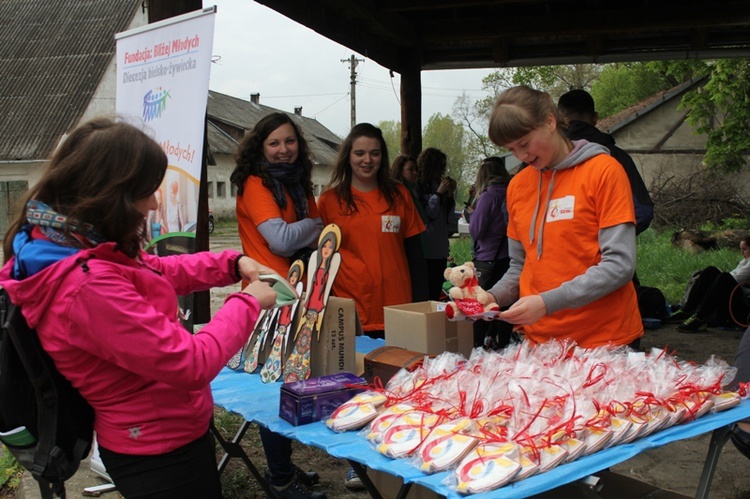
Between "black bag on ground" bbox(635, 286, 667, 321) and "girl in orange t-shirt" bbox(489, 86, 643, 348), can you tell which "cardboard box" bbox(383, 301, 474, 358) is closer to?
"girl in orange t-shirt" bbox(489, 86, 643, 348)

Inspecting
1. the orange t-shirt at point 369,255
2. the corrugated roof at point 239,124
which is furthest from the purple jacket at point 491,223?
the corrugated roof at point 239,124

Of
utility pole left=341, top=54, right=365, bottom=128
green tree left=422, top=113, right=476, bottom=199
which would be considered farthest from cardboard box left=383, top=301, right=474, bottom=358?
green tree left=422, top=113, right=476, bottom=199

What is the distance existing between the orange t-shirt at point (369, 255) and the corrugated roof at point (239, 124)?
27.0 meters

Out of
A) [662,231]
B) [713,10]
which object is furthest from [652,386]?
[662,231]

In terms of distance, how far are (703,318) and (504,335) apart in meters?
2.44

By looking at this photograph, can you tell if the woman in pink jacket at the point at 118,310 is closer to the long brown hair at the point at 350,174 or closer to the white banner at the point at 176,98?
the white banner at the point at 176,98

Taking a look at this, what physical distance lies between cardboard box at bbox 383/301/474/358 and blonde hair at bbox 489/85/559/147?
0.70 metres

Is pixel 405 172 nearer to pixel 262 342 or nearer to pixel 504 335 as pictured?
pixel 504 335

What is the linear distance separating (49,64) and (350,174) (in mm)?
28466

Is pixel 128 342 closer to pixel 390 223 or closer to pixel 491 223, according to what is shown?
pixel 390 223

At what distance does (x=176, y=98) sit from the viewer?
308 centimetres

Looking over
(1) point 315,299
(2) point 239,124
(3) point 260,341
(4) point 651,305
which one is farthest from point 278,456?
(2) point 239,124

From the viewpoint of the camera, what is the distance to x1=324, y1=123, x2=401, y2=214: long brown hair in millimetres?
3346

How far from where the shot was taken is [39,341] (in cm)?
155
